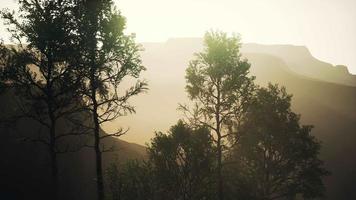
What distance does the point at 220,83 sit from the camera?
21375mm

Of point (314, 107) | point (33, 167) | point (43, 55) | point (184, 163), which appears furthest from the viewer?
point (314, 107)

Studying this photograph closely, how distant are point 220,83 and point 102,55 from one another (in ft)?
25.7

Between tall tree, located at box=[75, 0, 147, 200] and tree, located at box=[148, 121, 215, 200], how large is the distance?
15.2 feet

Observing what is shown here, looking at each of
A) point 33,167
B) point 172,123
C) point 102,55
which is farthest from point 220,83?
point 172,123

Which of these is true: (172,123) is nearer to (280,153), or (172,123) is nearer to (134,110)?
(280,153)

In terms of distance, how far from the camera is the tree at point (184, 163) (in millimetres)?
20516

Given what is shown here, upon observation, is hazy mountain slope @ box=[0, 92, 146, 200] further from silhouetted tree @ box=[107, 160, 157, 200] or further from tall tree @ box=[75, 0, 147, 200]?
tall tree @ box=[75, 0, 147, 200]


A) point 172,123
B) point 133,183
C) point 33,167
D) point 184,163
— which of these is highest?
point 172,123

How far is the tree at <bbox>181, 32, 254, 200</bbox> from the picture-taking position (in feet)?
68.8

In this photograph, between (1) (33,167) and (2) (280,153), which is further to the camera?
(1) (33,167)

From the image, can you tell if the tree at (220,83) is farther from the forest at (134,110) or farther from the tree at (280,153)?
the tree at (280,153)

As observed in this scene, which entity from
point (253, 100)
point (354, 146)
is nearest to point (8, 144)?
point (253, 100)

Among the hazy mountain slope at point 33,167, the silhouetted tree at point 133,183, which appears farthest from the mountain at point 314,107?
the hazy mountain slope at point 33,167

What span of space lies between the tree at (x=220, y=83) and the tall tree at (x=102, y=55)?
18.1 ft
